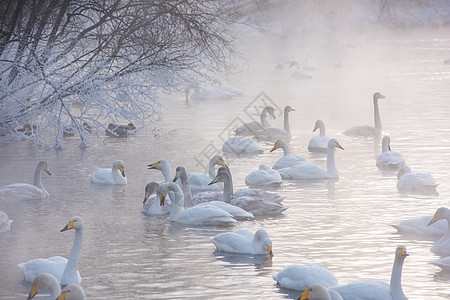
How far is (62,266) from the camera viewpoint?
796cm

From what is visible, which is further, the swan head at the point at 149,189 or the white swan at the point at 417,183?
the white swan at the point at 417,183

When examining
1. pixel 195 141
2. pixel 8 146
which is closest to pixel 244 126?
pixel 195 141

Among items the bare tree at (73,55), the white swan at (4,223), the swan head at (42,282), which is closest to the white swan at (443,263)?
the swan head at (42,282)

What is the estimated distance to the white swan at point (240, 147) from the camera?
16.5 meters

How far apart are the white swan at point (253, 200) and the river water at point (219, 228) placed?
0.25 m

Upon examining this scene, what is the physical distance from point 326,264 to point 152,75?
10.1m

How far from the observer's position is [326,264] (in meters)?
8.53

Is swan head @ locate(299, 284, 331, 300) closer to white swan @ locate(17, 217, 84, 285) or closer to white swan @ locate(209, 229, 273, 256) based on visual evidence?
white swan @ locate(17, 217, 84, 285)

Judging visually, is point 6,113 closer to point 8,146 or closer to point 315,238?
point 8,146

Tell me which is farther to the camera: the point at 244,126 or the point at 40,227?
the point at 244,126

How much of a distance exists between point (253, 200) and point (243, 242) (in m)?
2.05

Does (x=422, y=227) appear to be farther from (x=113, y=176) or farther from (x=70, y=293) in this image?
(x=113, y=176)

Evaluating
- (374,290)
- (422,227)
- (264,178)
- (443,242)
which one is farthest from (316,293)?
(264,178)

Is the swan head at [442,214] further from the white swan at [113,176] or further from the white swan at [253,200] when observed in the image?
the white swan at [113,176]
